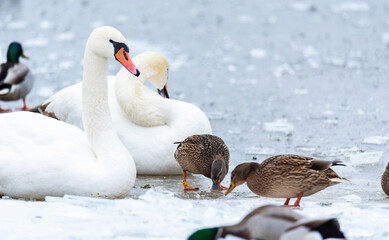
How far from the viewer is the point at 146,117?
6.81 meters

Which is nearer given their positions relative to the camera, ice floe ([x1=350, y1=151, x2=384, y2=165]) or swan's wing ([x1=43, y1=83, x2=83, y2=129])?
ice floe ([x1=350, y1=151, x2=384, y2=165])

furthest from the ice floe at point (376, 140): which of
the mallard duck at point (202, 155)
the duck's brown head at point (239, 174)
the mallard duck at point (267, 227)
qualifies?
the mallard duck at point (267, 227)

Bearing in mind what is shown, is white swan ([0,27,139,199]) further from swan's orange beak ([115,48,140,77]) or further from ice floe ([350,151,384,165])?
ice floe ([350,151,384,165])

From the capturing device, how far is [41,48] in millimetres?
14398

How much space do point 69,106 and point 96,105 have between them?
1502mm

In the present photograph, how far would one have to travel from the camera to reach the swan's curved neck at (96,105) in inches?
222

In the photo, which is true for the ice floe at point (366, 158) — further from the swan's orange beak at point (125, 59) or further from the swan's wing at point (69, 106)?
the swan's wing at point (69, 106)

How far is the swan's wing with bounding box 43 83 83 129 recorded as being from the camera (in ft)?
23.3

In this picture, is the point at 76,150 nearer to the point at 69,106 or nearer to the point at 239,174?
the point at 239,174

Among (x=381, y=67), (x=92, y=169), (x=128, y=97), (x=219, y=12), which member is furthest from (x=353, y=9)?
(x=92, y=169)

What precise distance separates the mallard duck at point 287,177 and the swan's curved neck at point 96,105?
3.43 ft

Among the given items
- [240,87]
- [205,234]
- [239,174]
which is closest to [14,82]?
[240,87]

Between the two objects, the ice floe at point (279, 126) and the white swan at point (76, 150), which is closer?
the white swan at point (76, 150)

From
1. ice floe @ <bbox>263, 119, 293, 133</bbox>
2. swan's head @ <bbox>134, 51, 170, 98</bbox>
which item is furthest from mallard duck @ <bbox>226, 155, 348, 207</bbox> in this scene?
ice floe @ <bbox>263, 119, 293, 133</bbox>
